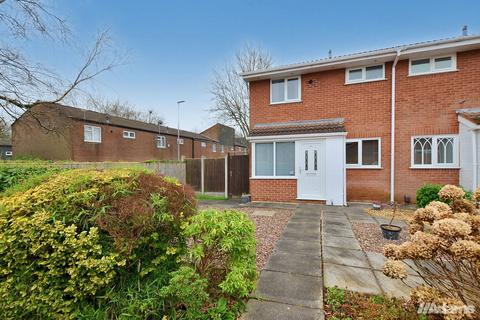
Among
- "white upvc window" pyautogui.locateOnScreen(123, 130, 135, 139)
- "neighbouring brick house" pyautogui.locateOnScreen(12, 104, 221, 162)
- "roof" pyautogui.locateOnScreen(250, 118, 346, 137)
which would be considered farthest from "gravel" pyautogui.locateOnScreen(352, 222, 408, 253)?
"white upvc window" pyautogui.locateOnScreen(123, 130, 135, 139)

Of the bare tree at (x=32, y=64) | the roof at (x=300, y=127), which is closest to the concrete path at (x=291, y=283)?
the roof at (x=300, y=127)

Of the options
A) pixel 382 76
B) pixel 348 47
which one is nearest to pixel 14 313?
pixel 382 76

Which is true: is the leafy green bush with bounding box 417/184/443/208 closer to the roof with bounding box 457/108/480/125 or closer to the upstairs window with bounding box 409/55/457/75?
the roof with bounding box 457/108/480/125

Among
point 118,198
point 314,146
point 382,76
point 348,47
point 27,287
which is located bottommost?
point 27,287

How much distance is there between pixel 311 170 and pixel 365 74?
174 inches

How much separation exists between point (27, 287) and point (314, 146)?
8364mm

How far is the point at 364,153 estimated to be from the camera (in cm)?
868

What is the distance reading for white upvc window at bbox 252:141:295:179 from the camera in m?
8.99

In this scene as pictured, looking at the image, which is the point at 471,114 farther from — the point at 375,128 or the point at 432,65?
the point at 375,128

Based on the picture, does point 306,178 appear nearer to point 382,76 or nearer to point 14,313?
point 382,76

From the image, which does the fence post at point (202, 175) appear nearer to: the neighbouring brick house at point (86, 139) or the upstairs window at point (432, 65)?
the neighbouring brick house at point (86, 139)

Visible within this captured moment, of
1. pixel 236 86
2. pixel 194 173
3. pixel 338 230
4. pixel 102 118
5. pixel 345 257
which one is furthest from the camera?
pixel 102 118

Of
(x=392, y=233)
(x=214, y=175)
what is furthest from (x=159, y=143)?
(x=392, y=233)

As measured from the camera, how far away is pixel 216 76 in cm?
1955
